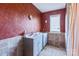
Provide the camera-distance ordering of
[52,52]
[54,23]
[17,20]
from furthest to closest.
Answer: [54,23] → [52,52] → [17,20]

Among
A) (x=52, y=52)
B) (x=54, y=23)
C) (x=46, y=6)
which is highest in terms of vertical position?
(x=46, y=6)

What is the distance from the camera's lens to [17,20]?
224 centimetres

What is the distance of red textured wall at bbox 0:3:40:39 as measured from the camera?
189 cm

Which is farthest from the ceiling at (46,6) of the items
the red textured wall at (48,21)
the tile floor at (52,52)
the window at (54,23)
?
the tile floor at (52,52)

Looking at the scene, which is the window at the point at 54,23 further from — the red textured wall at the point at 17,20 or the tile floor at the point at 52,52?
the tile floor at the point at 52,52

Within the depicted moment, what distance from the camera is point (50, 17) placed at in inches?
104

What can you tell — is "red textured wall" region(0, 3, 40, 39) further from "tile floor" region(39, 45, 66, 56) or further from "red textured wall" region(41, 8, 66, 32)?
"tile floor" region(39, 45, 66, 56)

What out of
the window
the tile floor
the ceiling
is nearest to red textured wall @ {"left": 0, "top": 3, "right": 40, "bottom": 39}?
the ceiling

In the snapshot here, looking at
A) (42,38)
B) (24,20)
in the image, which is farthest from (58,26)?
(24,20)

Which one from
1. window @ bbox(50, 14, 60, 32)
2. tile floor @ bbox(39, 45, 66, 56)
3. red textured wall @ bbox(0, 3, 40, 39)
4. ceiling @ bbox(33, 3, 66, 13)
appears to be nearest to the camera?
red textured wall @ bbox(0, 3, 40, 39)

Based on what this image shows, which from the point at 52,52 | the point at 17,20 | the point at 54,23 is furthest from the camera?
the point at 54,23

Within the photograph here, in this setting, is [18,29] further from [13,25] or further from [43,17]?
[43,17]

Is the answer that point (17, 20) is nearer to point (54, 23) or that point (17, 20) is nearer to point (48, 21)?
point (48, 21)

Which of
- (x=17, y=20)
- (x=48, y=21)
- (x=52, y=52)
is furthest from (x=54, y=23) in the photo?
(x=17, y=20)
